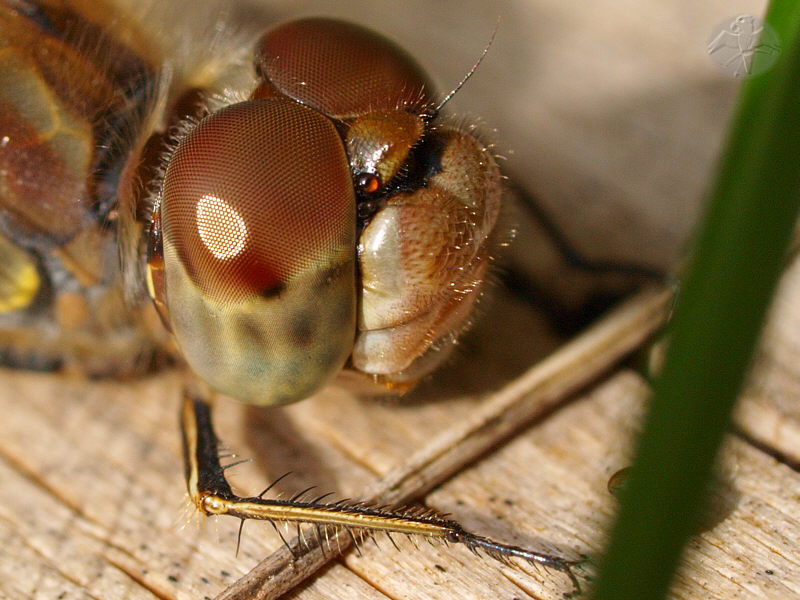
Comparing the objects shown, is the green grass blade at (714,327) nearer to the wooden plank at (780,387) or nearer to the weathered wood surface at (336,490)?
the weathered wood surface at (336,490)

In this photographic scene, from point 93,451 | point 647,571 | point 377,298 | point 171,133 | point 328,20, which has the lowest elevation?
point 93,451

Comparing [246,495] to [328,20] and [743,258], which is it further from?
A: [743,258]

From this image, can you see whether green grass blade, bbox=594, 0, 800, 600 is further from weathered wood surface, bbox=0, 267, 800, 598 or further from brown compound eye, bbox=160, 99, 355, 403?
brown compound eye, bbox=160, 99, 355, 403

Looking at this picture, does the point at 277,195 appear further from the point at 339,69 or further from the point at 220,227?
the point at 339,69

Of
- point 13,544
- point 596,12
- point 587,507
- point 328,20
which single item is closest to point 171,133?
point 328,20

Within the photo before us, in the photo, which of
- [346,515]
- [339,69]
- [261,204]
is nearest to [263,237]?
[261,204]
